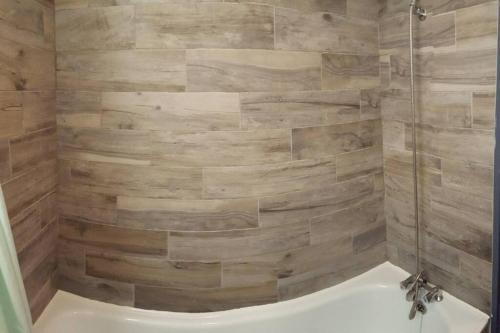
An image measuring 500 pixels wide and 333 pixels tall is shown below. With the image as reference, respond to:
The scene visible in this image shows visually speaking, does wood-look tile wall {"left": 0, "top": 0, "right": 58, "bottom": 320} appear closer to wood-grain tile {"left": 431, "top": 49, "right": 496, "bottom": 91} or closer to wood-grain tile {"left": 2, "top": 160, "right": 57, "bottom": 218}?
wood-grain tile {"left": 2, "top": 160, "right": 57, "bottom": 218}

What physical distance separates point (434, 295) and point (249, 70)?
130 cm

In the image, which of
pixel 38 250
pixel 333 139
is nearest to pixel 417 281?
pixel 333 139

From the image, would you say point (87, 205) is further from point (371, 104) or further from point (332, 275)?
point (371, 104)

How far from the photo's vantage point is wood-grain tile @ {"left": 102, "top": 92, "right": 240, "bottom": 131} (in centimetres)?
131

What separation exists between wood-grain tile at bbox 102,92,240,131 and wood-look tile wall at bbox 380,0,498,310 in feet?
2.82

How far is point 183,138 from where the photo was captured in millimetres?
1322

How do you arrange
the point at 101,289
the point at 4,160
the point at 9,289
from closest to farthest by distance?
1. the point at 9,289
2. the point at 4,160
3. the point at 101,289

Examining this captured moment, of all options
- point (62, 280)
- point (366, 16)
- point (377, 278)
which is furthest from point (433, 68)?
point (62, 280)

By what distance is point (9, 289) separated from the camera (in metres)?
0.79

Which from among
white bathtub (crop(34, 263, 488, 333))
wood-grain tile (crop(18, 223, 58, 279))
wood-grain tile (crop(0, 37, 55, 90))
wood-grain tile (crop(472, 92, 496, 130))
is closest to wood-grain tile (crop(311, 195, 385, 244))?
white bathtub (crop(34, 263, 488, 333))

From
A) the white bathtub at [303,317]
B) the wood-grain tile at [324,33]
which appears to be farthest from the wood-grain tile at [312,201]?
the wood-grain tile at [324,33]

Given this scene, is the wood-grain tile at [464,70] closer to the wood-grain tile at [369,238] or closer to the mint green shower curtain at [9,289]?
the wood-grain tile at [369,238]

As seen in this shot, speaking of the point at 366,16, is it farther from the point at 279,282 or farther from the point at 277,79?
the point at 279,282

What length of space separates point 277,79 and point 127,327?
1.24 meters
